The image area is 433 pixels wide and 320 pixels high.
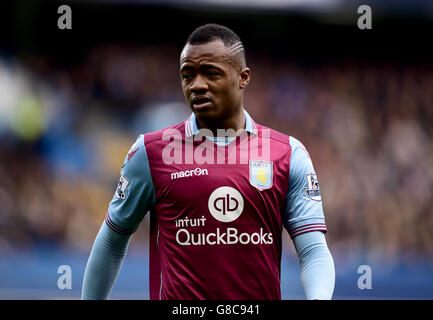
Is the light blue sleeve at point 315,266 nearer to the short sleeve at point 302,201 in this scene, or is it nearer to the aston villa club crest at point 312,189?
the short sleeve at point 302,201

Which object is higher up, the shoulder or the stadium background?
the stadium background

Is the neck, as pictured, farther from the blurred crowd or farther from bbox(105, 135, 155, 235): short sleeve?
the blurred crowd

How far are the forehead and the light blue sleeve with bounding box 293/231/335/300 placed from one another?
3.08 feet

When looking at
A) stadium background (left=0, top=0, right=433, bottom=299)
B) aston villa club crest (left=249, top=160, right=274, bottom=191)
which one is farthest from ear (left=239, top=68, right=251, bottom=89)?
stadium background (left=0, top=0, right=433, bottom=299)

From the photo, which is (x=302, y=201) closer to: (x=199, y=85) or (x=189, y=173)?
(x=189, y=173)

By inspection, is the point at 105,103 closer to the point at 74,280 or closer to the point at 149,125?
the point at 149,125

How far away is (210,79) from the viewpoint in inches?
121

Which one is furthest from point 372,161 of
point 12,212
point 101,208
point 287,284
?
point 12,212

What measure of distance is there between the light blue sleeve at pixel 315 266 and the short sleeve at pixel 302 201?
0.04m

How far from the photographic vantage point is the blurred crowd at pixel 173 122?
10.5m

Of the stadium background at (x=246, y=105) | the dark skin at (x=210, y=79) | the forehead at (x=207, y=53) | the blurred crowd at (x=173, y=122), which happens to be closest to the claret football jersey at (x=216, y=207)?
the dark skin at (x=210, y=79)

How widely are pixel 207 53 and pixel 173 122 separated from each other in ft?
25.2

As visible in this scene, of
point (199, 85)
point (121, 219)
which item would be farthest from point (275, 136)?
point (121, 219)

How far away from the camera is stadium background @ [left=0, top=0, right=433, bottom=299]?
1038 centimetres
